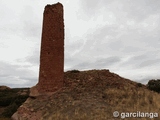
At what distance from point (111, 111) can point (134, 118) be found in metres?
1.56

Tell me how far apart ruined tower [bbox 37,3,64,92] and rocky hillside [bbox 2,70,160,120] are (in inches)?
33.1

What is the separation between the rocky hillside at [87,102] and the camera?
38.9ft

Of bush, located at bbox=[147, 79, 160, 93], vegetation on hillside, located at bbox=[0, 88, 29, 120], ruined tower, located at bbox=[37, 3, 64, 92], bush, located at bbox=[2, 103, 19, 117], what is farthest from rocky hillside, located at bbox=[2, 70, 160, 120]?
bush, located at bbox=[2, 103, 19, 117]

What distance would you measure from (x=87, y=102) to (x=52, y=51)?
461 cm

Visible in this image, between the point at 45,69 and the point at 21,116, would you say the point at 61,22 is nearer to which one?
the point at 45,69

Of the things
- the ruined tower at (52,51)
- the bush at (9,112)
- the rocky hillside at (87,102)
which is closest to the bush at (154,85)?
the rocky hillside at (87,102)

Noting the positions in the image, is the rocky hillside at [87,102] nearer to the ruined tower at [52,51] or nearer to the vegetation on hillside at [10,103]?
the ruined tower at [52,51]

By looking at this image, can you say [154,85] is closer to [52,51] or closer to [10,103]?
[52,51]

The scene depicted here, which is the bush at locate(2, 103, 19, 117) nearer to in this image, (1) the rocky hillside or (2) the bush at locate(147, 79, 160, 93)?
(1) the rocky hillside

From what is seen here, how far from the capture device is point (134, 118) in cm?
1060

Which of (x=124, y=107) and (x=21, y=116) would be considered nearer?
(x=124, y=107)

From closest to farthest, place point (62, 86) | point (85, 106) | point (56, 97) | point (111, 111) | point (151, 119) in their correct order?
point (151, 119) < point (111, 111) < point (85, 106) < point (56, 97) < point (62, 86)

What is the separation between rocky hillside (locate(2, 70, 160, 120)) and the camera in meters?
11.9

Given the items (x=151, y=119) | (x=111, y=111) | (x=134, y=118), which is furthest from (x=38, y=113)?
(x=151, y=119)
